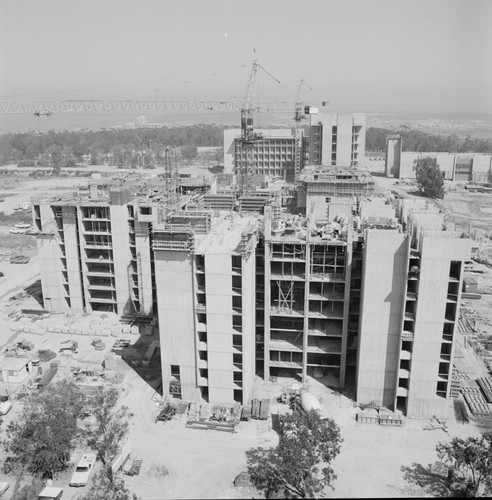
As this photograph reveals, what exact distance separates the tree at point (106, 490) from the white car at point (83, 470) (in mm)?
469

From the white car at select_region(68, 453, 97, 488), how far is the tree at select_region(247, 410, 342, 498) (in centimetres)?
862

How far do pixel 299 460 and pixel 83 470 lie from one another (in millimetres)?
11821

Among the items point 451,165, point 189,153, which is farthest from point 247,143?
point 189,153

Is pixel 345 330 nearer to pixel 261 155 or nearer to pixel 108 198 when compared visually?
pixel 108 198

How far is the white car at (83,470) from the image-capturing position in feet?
84.6

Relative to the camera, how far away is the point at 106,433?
93.4ft

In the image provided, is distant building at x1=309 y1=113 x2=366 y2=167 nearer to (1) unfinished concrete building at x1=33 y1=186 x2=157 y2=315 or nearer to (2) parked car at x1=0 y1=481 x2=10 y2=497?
(1) unfinished concrete building at x1=33 y1=186 x2=157 y2=315

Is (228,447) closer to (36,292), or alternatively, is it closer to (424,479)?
(424,479)

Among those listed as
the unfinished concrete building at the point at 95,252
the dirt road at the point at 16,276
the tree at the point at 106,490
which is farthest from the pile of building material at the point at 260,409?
the dirt road at the point at 16,276

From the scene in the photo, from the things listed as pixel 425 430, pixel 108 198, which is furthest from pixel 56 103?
pixel 425 430

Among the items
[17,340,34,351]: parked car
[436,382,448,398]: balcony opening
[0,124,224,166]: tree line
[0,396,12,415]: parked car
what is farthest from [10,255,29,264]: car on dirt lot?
[0,124,224,166]: tree line

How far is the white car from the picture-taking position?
84.6 ft

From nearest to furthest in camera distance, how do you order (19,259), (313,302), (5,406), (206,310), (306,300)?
1. (206,310)
2. (5,406)
3. (306,300)
4. (313,302)
5. (19,259)

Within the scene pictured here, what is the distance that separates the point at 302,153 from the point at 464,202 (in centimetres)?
3307
